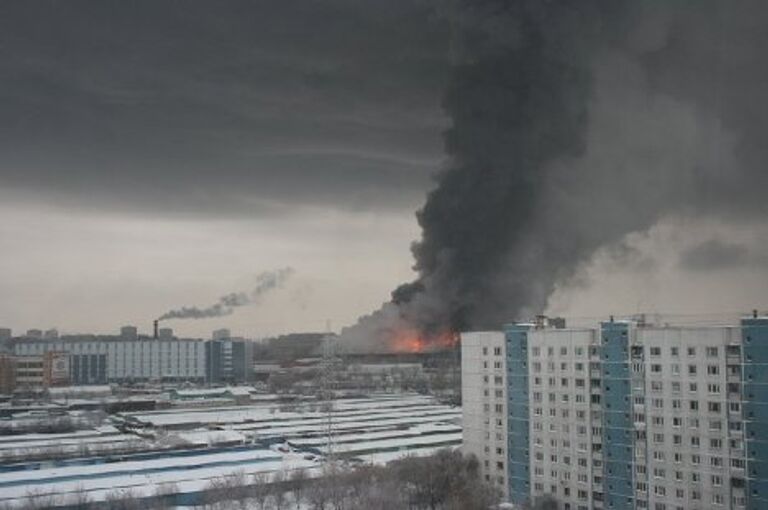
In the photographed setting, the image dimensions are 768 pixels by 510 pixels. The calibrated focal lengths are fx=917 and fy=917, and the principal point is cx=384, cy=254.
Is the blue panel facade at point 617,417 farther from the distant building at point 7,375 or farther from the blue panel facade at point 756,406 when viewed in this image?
the distant building at point 7,375

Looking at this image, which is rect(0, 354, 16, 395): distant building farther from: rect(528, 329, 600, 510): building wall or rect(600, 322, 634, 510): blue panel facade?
rect(600, 322, 634, 510): blue panel facade

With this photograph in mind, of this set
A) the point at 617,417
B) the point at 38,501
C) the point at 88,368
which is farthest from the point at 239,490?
the point at 88,368

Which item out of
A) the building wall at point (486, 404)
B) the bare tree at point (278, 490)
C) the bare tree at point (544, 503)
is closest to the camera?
the bare tree at point (278, 490)

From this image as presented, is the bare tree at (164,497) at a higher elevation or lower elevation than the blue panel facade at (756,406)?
lower

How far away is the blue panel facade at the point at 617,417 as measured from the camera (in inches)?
444

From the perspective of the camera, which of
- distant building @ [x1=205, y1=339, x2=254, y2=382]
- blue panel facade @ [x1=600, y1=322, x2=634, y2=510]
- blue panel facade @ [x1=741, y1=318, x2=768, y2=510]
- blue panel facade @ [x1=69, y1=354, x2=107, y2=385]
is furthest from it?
distant building @ [x1=205, y1=339, x2=254, y2=382]

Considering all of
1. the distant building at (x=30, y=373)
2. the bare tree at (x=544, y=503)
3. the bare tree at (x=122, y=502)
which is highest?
the distant building at (x=30, y=373)

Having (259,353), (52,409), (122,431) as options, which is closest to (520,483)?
(122,431)

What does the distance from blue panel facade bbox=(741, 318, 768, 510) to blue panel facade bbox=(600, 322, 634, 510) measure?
1479mm

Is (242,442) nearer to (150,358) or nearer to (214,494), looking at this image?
(214,494)

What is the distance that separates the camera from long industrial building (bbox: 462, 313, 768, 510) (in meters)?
10.3

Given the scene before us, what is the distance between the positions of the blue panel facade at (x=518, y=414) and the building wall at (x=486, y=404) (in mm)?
124

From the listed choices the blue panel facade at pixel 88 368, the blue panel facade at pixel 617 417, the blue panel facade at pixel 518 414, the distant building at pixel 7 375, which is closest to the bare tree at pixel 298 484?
the blue panel facade at pixel 518 414

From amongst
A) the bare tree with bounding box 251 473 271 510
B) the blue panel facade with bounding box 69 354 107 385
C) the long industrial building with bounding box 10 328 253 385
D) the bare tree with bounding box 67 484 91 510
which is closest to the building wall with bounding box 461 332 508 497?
A: the bare tree with bounding box 251 473 271 510
